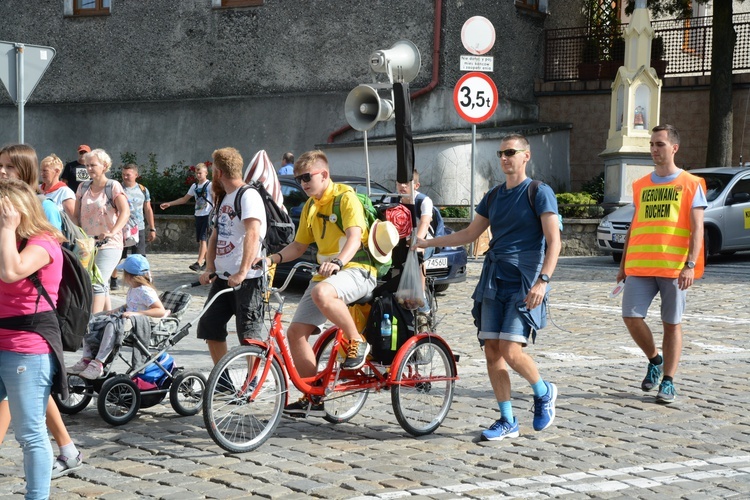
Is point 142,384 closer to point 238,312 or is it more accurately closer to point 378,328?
point 238,312

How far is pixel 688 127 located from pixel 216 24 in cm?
1040

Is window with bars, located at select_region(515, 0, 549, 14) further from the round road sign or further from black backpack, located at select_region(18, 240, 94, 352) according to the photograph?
black backpack, located at select_region(18, 240, 94, 352)

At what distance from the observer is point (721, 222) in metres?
18.8

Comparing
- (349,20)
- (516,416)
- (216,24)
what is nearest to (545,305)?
(516,416)

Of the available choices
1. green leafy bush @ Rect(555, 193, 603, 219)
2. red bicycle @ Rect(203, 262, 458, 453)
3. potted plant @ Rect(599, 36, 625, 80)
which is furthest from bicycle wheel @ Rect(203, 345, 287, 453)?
potted plant @ Rect(599, 36, 625, 80)

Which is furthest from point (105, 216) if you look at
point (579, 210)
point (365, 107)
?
point (579, 210)

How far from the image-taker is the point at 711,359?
9867mm

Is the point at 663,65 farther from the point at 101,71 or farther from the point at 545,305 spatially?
the point at 545,305

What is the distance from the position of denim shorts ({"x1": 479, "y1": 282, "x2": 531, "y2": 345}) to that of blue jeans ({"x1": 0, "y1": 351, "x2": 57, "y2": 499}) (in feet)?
9.03

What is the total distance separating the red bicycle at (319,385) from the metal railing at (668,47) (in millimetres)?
19089

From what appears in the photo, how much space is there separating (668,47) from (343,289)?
2077 centimetres

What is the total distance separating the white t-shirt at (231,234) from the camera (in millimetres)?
7602

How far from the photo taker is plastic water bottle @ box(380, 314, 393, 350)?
22.9 feet

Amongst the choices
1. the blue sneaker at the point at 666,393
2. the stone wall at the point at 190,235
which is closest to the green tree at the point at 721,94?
the stone wall at the point at 190,235
